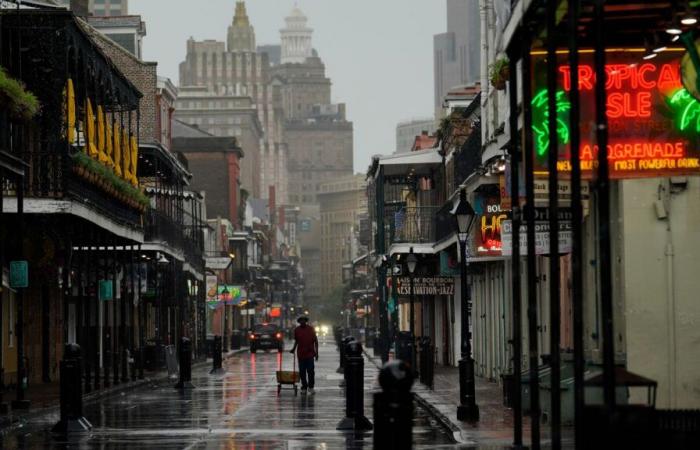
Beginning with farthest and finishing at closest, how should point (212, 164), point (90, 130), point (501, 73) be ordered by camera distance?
point (212, 164) → point (90, 130) → point (501, 73)

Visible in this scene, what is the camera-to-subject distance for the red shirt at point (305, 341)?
3666 cm

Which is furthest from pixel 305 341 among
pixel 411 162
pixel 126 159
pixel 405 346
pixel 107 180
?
pixel 411 162

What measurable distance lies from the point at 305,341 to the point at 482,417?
11.7 meters

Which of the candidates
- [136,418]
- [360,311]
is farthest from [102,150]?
[360,311]

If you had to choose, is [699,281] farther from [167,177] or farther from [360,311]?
[360,311]

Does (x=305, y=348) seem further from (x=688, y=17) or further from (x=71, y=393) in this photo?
(x=688, y=17)

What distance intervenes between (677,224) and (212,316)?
91827 millimetres

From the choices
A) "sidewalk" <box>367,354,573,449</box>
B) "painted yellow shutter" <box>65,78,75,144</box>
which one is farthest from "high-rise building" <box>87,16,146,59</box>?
"painted yellow shutter" <box>65,78,75,144</box>

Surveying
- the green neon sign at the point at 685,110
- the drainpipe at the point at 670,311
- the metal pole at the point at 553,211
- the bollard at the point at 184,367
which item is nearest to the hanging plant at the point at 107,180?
the bollard at the point at 184,367

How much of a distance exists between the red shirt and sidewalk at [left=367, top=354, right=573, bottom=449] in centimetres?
248

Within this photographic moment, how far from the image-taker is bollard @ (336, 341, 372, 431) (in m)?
24.2

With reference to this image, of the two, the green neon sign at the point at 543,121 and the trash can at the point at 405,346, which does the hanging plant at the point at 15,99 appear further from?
the trash can at the point at 405,346

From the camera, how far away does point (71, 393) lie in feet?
80.4

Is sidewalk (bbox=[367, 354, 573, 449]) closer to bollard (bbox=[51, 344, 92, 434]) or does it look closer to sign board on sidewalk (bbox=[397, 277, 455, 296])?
bollard (bbox=[51, 344, 92, 434])
